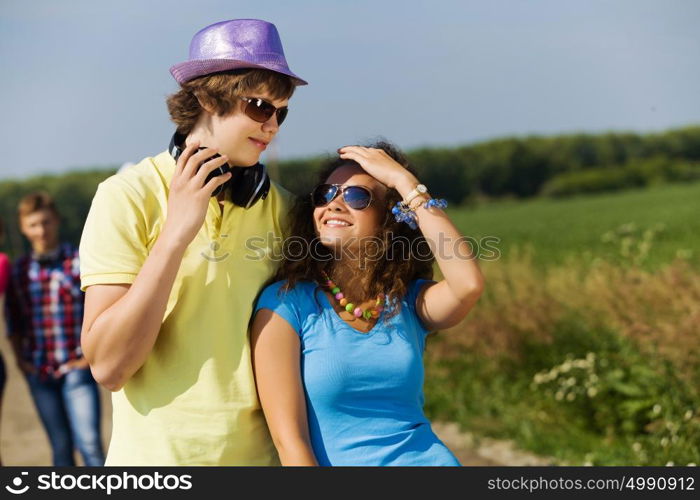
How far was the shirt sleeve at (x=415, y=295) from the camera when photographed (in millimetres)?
2861

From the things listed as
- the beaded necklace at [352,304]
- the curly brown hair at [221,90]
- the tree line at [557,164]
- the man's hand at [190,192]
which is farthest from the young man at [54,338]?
the tree line at [557,164]

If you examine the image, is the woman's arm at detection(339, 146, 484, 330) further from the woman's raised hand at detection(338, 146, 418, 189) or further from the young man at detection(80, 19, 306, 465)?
the young man at detection(80, 19, 306, 465)

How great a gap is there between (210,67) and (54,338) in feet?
10.7

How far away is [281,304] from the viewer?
2.63m

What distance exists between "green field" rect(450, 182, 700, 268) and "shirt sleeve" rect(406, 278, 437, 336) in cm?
517

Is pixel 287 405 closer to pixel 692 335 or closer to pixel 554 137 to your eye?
pixel 692 335

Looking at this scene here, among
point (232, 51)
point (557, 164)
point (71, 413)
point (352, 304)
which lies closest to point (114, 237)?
point (232, 51)

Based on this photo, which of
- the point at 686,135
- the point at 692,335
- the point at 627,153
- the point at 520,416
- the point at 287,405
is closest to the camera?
the point at 287,405

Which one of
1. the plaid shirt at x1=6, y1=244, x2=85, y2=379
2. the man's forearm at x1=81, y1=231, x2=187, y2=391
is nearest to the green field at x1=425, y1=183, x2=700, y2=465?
the plaid shirt at x1=6, y1=244, x2=85, y2=379

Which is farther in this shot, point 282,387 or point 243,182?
point 243,182

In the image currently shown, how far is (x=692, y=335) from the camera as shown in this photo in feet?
16.4

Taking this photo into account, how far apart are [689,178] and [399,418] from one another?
120 feet

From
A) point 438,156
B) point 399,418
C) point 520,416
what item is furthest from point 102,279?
point 438,156

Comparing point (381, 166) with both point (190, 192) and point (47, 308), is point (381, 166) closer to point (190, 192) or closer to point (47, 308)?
point (190, 192)
